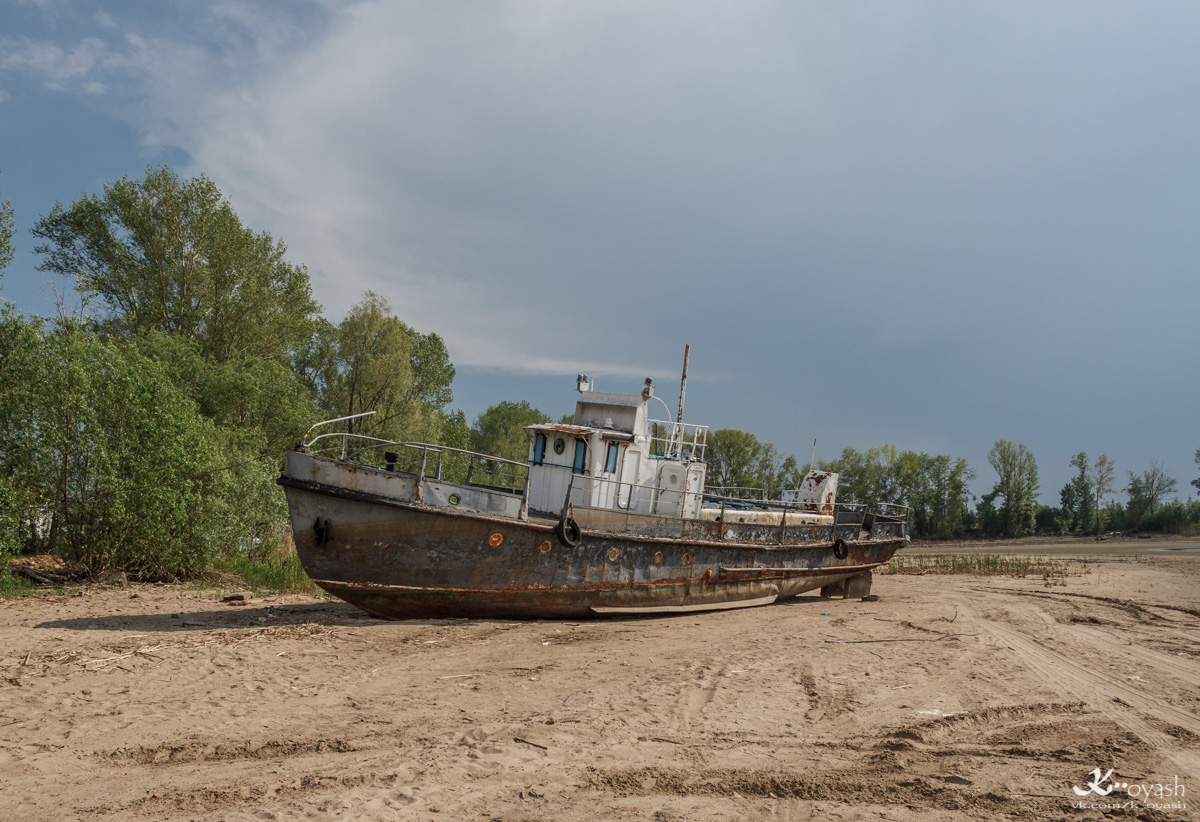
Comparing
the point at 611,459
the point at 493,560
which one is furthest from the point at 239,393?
the point at 493,560

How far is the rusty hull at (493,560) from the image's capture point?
31.2ft

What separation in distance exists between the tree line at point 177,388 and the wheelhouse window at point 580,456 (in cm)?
633


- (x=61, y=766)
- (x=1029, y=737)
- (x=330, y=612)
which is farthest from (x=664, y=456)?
(x=61, y=766)

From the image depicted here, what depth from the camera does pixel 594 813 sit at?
4.20 meters

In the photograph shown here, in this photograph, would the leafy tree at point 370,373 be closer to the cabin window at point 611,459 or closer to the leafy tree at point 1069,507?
the cabin window at point 611,459

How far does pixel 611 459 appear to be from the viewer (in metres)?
12.5

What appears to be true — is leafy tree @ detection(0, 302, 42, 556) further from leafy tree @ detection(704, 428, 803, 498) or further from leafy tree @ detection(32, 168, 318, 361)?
leafy tree @ detection(704, 428, 803, 498)

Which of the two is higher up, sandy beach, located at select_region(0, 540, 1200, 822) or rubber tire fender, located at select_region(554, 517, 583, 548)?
rubber tire fender, located at select_region(554, 517, 583, 548)

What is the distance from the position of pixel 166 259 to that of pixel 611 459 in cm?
2071

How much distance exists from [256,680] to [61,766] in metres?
2.22

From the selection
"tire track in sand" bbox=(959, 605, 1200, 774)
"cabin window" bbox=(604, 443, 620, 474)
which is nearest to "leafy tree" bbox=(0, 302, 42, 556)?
"cabin window" bbox=(604, 443, 620, 474)

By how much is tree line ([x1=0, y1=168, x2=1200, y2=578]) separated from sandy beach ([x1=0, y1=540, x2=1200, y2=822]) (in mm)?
2779

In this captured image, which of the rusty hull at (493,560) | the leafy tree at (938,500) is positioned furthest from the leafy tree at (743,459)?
the rusty hull at (493,560)

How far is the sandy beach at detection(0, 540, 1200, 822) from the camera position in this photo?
4.41 m
